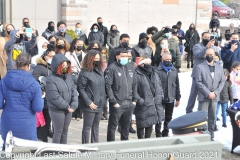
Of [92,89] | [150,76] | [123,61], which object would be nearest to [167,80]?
[150,76]

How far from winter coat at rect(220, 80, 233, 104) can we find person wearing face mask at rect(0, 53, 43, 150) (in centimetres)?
495

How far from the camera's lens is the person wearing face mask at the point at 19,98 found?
5977 mm

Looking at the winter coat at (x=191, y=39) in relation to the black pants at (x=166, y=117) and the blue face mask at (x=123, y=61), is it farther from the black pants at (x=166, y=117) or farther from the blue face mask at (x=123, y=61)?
the blue face mask at (x=123, y=61)

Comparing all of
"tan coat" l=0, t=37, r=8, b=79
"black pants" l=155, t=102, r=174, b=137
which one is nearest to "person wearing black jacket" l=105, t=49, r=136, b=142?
"black pants" l=155, t=102, r=174, b=137

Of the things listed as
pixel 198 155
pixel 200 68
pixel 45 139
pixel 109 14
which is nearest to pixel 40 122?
pixel 45 139

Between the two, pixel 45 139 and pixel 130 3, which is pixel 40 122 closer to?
pixel 45 139

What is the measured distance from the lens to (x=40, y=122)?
25.7 feet

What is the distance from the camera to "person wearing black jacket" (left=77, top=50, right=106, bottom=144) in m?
7.38

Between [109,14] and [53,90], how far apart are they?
1203 centimetres

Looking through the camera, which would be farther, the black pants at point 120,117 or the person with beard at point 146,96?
the person with beard at point 146,96

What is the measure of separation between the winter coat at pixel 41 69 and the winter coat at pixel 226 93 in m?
3.95

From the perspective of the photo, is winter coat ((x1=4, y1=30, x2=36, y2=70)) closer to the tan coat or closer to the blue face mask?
the tan coat

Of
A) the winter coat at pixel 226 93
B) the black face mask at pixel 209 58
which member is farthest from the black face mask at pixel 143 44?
the black face mask at pixel 209 58

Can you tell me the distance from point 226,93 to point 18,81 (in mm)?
5319
